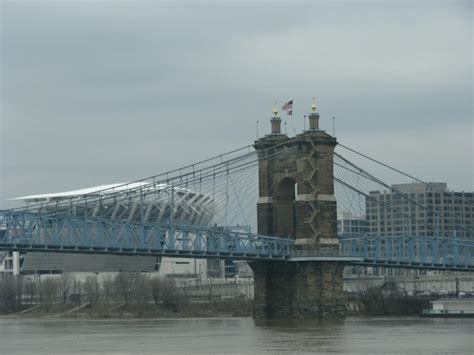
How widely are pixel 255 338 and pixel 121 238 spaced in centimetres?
3103

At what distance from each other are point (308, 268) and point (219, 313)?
33.6 m

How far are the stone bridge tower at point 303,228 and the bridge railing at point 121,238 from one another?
2.41m

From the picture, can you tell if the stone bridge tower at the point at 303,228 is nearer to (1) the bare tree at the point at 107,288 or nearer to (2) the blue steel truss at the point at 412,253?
(2) the blue steel truss at the point at 412,253

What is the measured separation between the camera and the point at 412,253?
5305 inches

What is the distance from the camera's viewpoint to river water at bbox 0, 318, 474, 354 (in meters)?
79.6

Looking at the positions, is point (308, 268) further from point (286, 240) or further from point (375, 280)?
point (375, 280)

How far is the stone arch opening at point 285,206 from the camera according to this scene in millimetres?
126812

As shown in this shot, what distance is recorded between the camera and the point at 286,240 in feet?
404

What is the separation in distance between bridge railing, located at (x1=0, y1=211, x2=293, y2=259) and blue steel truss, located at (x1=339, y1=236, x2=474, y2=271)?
892 cm

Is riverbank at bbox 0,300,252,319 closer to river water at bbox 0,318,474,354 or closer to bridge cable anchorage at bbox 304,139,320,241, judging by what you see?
Result: bridge cable anchorage at bbox 304,139,320,241

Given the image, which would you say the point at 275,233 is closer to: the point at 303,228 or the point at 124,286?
the point at 303,228

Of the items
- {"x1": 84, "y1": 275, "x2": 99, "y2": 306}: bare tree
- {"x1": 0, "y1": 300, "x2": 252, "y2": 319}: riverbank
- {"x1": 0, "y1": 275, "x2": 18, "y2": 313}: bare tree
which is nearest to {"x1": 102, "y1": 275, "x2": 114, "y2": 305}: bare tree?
{"x1": 84, "y1": 275, "x2": 99, "y2": 306}: bare tree

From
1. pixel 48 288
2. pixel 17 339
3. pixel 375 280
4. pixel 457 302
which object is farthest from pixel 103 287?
pixel 17 339

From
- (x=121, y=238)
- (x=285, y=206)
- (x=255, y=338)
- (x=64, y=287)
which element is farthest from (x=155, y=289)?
(x=255, y=338)
